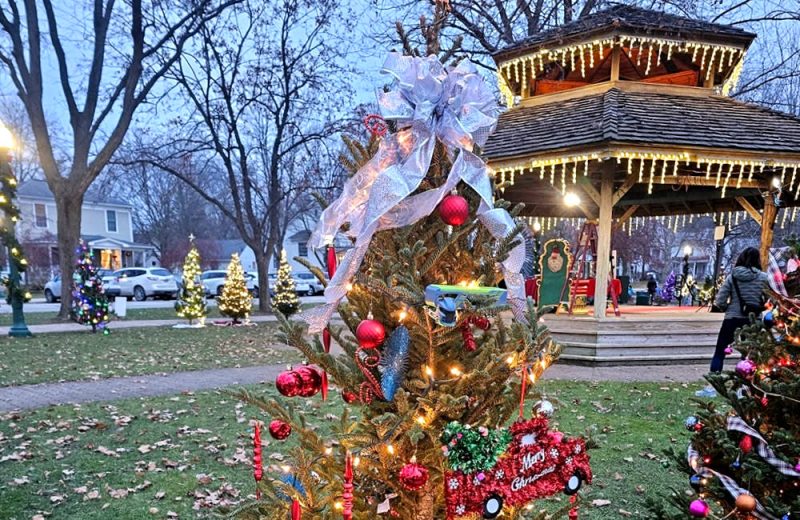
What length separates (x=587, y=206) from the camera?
1445cm

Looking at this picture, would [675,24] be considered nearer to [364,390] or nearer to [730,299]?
[730,299]

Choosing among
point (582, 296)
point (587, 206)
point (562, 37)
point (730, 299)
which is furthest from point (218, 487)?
point (587, 206)

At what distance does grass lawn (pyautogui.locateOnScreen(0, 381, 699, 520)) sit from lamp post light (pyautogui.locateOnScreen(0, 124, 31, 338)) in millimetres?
8212

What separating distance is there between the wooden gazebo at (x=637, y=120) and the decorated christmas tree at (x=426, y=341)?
24.4 ft

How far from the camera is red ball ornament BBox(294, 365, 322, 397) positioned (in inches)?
84.6

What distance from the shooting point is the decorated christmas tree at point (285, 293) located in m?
17.1

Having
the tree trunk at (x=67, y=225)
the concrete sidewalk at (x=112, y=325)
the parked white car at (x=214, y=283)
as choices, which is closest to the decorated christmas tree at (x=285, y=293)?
the concrete sidewalk at (x=112, y=325)

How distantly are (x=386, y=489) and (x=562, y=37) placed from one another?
11.1 metres

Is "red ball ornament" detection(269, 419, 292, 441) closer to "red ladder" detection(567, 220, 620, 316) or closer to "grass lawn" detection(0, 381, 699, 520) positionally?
"grass lawn" detection(0, 381, 699, 520)

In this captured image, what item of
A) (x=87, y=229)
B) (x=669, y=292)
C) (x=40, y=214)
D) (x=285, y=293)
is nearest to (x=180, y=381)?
(x=285, y=293)

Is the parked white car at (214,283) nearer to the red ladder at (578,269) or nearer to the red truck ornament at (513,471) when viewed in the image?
the red ladder at (578,269)

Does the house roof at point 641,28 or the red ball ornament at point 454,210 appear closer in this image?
the red ball ornament at point 454,210

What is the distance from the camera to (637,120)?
927 centimetres

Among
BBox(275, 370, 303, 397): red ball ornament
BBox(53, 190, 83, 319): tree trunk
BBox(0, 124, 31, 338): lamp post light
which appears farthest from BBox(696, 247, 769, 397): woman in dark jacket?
BBox(53, 190, 83, 319): tree trunk
